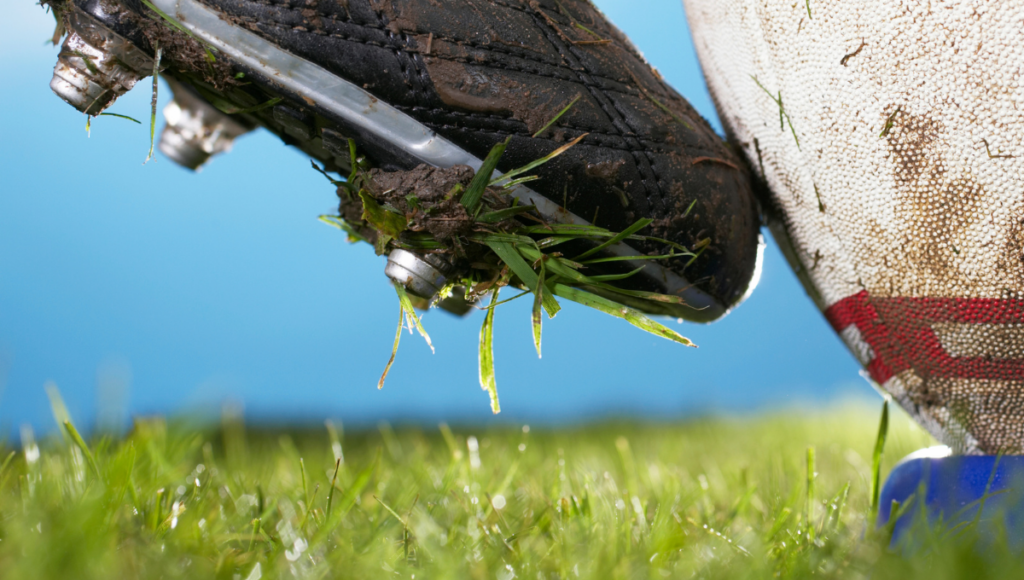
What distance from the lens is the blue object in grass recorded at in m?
0.69

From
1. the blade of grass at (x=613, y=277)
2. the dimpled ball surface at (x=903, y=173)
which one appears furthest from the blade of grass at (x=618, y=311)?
the dimpled ball surface at (x=903, y=173)

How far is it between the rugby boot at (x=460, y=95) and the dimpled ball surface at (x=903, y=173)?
93mm

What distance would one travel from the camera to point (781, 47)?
2.56 ft

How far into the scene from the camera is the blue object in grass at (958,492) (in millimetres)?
693

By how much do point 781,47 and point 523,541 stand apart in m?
0.63

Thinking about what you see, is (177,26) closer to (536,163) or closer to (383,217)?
(383,217)

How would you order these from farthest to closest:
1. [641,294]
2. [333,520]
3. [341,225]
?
[341,225]
[641,294]
[333,520]

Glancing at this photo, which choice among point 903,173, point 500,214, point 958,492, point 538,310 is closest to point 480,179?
point 500,214

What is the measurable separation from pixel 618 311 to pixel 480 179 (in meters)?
0.21

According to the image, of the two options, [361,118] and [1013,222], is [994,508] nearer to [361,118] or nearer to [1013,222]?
[1013,222]

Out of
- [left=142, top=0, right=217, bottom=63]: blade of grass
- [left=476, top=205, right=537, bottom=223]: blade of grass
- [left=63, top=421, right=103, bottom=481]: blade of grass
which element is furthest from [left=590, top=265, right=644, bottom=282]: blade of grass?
[left=63, top=421, right=103, bottom=481]: blade of grass

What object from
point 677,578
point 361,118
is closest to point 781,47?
point 361,118

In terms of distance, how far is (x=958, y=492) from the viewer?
784mm

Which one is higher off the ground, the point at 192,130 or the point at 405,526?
the point at 192,130
